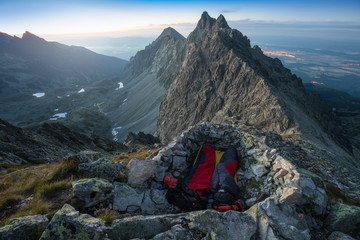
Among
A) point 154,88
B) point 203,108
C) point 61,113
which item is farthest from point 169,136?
point 61,113

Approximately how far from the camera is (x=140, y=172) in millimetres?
9750

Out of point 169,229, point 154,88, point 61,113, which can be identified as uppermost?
point 169,229

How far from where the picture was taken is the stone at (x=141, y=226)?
6.08 meters

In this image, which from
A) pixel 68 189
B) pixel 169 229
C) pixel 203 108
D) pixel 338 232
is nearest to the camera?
pixel 169 229

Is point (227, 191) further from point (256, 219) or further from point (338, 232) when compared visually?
point (338, 232)

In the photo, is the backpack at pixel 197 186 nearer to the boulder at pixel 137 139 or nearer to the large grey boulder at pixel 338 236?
the large grey boulder at pixel 338 236

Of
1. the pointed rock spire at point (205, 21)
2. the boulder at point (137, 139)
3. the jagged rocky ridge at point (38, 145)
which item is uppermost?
the pointed rock spire at point (205, 21)

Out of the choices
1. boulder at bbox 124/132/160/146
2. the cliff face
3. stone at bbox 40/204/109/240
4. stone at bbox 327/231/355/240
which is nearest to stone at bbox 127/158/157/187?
stone at bbox 40/204/109/240

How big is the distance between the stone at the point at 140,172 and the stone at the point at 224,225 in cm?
371

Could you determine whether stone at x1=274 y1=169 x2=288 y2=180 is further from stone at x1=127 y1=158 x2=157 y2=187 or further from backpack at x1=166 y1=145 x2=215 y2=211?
stone at x1=127 y1=158 x2=157 y2=187

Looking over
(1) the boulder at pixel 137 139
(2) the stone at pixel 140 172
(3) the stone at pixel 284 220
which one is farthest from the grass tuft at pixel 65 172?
(1) the boulder at pixel 137 139

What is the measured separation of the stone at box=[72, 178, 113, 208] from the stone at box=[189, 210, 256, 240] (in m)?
3.79

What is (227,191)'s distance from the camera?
32.8 feet

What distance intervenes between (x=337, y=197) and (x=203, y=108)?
61.2 m
